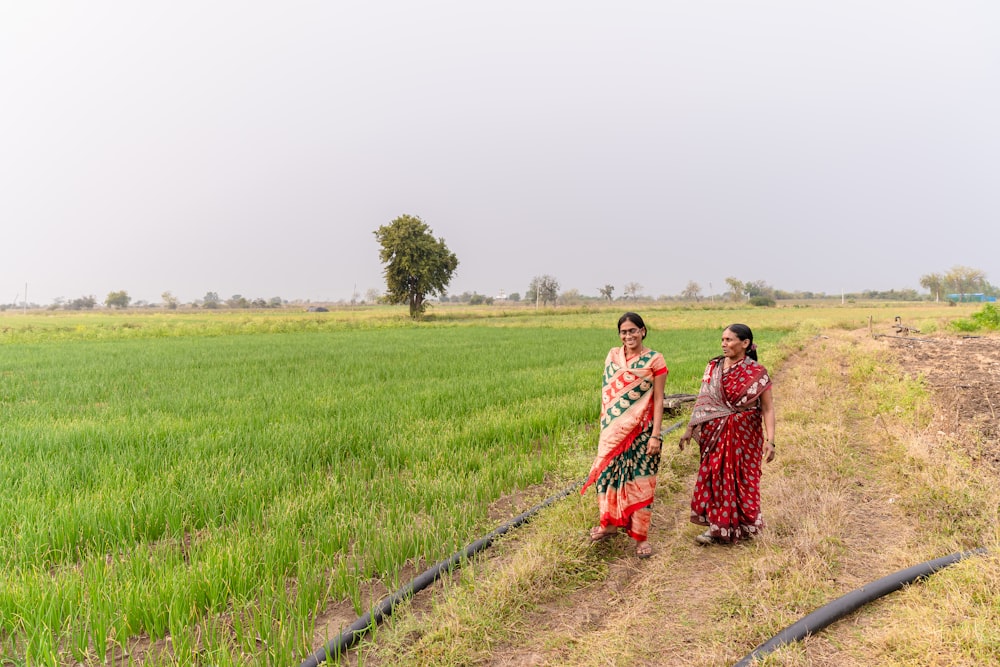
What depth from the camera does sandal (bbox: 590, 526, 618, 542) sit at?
3.37m

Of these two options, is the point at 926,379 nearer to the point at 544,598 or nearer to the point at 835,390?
the point at 835,390

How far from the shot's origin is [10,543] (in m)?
3.25

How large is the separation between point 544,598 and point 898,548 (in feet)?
7.57

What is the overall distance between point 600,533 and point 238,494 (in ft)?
9.16

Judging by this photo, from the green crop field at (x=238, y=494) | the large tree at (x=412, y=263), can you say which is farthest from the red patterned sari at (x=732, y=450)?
the large tree at (x=412, y=263)

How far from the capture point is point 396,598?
2705mm

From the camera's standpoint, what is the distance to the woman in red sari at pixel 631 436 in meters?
3.21

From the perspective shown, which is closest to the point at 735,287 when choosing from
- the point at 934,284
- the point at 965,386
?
the point at 934,284

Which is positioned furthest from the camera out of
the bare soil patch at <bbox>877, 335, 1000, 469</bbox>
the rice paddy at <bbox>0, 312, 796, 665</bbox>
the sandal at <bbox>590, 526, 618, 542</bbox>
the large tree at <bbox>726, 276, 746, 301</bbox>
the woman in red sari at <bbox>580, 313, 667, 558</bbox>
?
the large tree at <bbox>726, 276, 746, 301</bbox>

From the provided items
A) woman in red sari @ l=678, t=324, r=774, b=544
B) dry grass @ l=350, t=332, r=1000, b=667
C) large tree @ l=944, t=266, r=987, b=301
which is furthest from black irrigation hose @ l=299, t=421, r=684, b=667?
large tree @ l=944, t=266, r=987, b=301

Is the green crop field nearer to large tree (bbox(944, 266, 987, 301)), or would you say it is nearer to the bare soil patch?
the bare soil patch

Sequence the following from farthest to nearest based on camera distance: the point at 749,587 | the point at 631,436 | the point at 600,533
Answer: the point at 600,533 < the point at 631,436 < the point at 749,587

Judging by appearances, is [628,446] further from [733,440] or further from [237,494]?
[237,494]

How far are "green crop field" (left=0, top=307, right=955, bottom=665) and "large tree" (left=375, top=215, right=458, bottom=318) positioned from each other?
35741 millimetres
